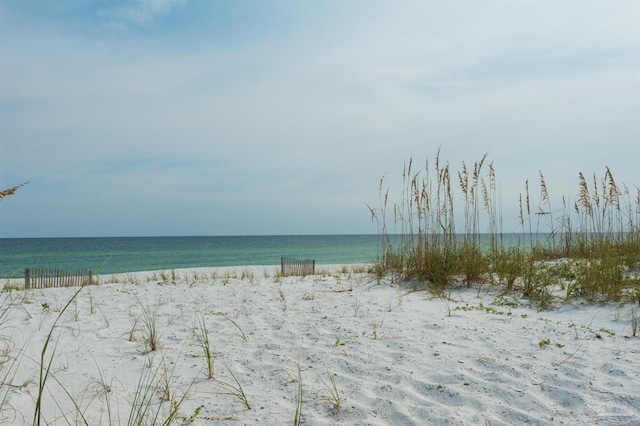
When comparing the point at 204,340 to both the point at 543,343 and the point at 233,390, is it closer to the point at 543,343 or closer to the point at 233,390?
the point at 233,390

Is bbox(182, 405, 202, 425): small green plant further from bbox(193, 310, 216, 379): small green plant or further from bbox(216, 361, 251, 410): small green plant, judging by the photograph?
bbox(193, 310, 216, 379): small green plant

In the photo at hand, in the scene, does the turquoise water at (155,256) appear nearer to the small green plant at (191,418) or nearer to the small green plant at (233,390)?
the small green plant at (233,390)

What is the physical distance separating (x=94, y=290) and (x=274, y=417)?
5000 mm

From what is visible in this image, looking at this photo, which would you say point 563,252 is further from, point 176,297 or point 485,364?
point 176,297

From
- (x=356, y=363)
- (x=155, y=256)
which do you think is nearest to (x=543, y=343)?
(x=356, y=363)

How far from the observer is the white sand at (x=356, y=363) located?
2.28 m

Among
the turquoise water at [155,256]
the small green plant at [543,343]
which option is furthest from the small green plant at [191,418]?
the turquoise water at [155,256]

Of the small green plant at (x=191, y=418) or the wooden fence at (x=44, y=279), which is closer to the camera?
the small green plant at (x=191, y=418)

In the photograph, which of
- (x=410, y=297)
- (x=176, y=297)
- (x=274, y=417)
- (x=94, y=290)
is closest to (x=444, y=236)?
(x=410, y=297)

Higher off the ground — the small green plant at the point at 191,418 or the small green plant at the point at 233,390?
the small green plant at the point at 233,390

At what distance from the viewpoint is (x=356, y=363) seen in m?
2.86

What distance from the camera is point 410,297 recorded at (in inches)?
193

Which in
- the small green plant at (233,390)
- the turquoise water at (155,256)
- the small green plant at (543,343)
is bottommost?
the turquoise water at (155,256)

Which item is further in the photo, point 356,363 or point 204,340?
point 204,340
